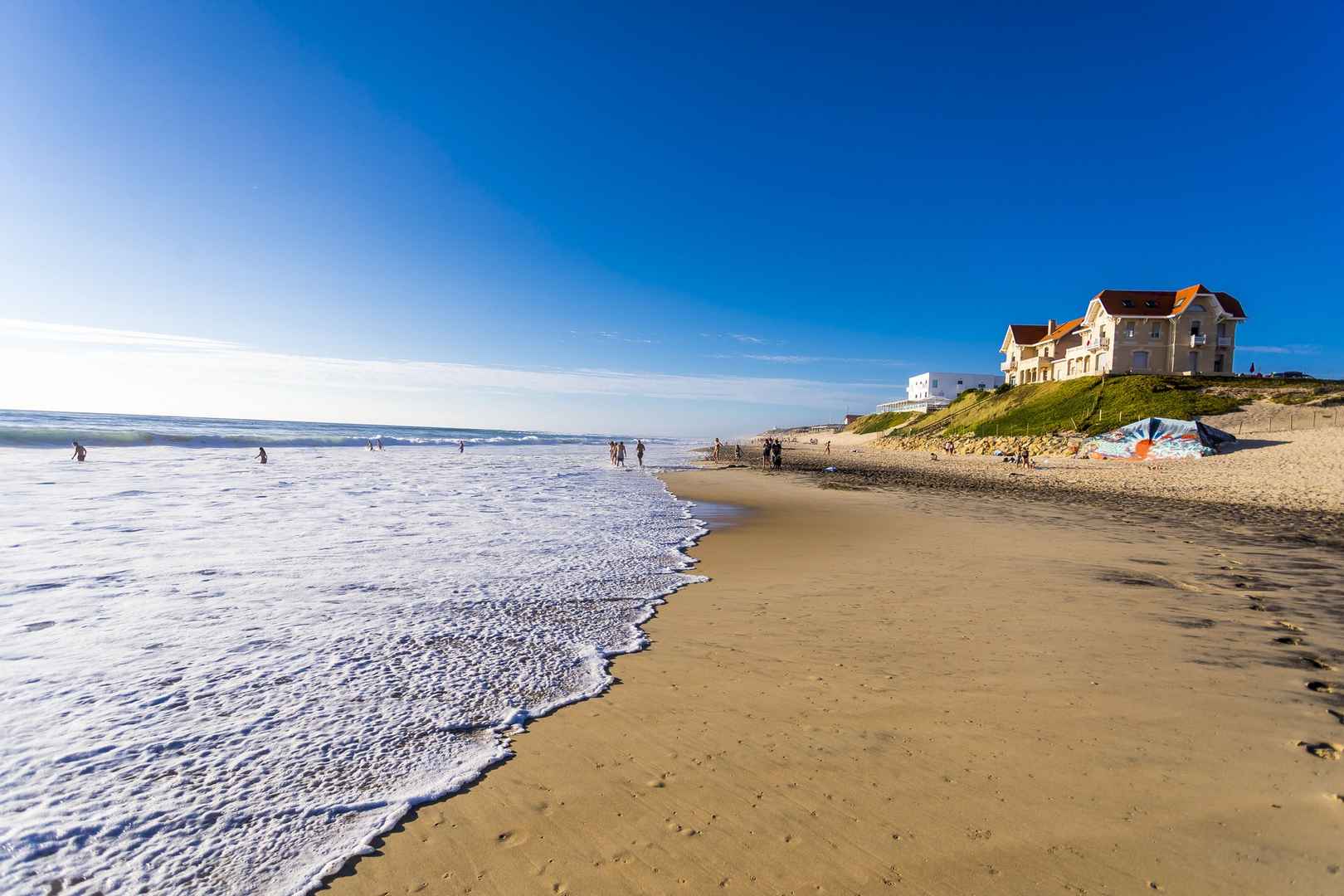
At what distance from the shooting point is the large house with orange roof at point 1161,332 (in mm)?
51438

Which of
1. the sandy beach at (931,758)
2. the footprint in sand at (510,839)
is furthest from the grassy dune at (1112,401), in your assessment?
the footprint in sand at (510,839)

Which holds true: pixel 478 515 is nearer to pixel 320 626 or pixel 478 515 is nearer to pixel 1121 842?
pixel 320 626

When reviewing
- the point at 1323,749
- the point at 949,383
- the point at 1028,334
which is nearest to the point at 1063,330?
the point at 1028,334

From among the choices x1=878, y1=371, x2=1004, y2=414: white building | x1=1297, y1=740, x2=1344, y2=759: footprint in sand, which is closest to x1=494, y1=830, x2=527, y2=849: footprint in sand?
x1=1297, y1=740, x2=1344, y2=759: footprint in sand

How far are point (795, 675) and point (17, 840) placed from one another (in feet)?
18.5

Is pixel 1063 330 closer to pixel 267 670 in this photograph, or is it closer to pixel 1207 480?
pixel 1207 480

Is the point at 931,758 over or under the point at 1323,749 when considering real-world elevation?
under

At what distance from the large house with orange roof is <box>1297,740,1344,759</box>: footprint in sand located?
6016 centimetres

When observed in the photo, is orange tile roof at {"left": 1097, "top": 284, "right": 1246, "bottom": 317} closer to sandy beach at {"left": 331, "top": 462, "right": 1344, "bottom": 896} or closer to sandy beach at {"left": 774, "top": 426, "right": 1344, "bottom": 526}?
sandy beach at {"left": 774, "top": 426, "right": 1344, "bottom": 526}

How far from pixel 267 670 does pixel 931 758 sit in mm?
6125

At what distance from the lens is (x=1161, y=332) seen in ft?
175

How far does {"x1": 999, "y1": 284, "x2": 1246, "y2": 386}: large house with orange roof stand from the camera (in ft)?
169

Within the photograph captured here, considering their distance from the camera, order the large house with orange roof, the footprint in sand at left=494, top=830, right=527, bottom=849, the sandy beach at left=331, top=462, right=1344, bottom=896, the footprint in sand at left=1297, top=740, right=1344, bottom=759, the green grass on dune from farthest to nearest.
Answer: the large house with orange roof
the green grass on dune
the footprint in sand at left=1297, top=740, right=1344, bottom=759
the footprint in sand at left=494, top=830, right=527, bottom=849
the sandy beach at left=331, top=462, right=1344, bottom=896

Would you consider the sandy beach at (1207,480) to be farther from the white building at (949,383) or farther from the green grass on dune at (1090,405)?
the white building at (949,383)
